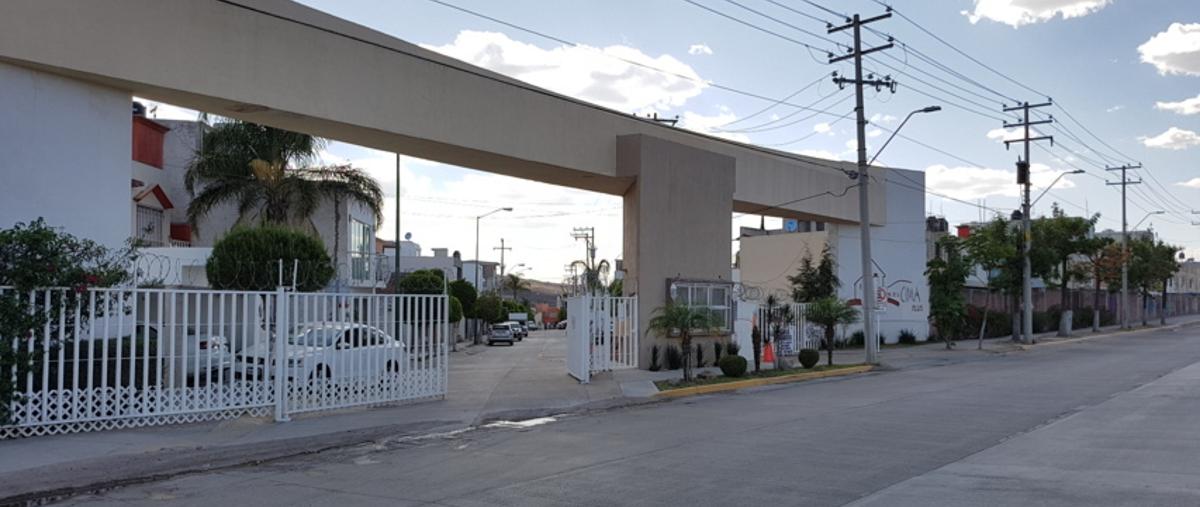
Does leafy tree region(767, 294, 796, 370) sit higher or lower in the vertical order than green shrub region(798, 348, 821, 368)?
higher

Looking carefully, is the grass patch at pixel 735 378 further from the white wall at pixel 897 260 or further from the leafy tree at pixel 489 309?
the leafy tree at pixel 489 309

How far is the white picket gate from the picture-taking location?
22.8 metres

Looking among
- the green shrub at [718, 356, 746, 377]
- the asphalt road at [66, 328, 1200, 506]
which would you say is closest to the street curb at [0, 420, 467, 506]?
the asphalt road at [66, 328, 1200, 506]

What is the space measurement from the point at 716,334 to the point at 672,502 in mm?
19211

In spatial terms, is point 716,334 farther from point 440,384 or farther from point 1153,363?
point 1153,363

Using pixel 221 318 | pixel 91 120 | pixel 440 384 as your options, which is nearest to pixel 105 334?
pixel 221 318

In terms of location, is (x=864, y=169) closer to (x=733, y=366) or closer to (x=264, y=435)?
(x=733, y=366)

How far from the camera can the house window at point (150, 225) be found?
31.5 m

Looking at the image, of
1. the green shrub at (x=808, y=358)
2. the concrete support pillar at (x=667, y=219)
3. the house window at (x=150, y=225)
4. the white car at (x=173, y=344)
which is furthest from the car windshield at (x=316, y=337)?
the house window at (x=150, y=225)

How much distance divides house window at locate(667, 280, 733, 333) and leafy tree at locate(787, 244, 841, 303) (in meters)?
9.57

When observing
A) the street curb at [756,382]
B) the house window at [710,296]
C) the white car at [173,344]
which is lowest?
the street curb at [756,382]

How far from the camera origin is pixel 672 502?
9.09m

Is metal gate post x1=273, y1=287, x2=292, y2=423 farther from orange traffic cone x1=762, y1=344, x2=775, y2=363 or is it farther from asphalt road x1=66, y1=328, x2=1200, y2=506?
orange traffic cone x1=762, y1=344, x2=775, y2=363

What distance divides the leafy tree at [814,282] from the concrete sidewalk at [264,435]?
629 inches
